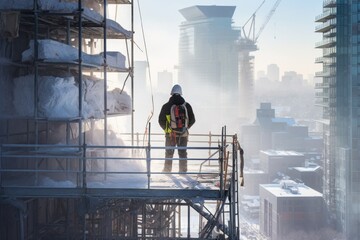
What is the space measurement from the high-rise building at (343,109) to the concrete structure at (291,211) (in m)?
1.89

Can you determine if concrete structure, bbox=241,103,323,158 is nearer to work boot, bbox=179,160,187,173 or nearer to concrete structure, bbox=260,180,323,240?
concrete structure, bbox=260,180,323,240

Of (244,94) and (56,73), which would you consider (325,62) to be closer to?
(56,73)

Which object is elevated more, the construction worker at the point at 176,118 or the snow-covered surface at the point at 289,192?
the construction worker at the point at 176,118

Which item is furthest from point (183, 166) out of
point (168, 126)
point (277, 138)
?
point (277, 138)

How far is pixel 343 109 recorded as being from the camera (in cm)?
5703

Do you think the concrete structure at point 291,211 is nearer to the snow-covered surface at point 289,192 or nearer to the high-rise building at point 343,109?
the snow-covered surface at point 289,192

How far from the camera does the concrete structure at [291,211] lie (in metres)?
57.9

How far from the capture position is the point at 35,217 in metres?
10.2

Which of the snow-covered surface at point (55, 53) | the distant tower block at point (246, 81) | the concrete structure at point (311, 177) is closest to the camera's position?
the snow-covered surface at point (55, 53)

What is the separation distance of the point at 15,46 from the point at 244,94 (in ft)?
609

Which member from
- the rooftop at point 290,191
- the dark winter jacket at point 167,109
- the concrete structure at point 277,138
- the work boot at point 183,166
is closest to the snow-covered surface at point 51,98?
the dark winter jacket at point 167,109

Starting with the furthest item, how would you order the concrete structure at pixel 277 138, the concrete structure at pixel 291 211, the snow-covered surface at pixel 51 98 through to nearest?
the concrete structure at pixel 277 138 → the concrete structure at pixel 291 211 → the snow-covered surface at pixel 51 98

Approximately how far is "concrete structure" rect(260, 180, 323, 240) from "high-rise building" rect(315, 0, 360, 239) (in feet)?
6.21

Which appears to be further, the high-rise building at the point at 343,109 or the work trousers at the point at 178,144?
the high-rise building at the point at 343,109
